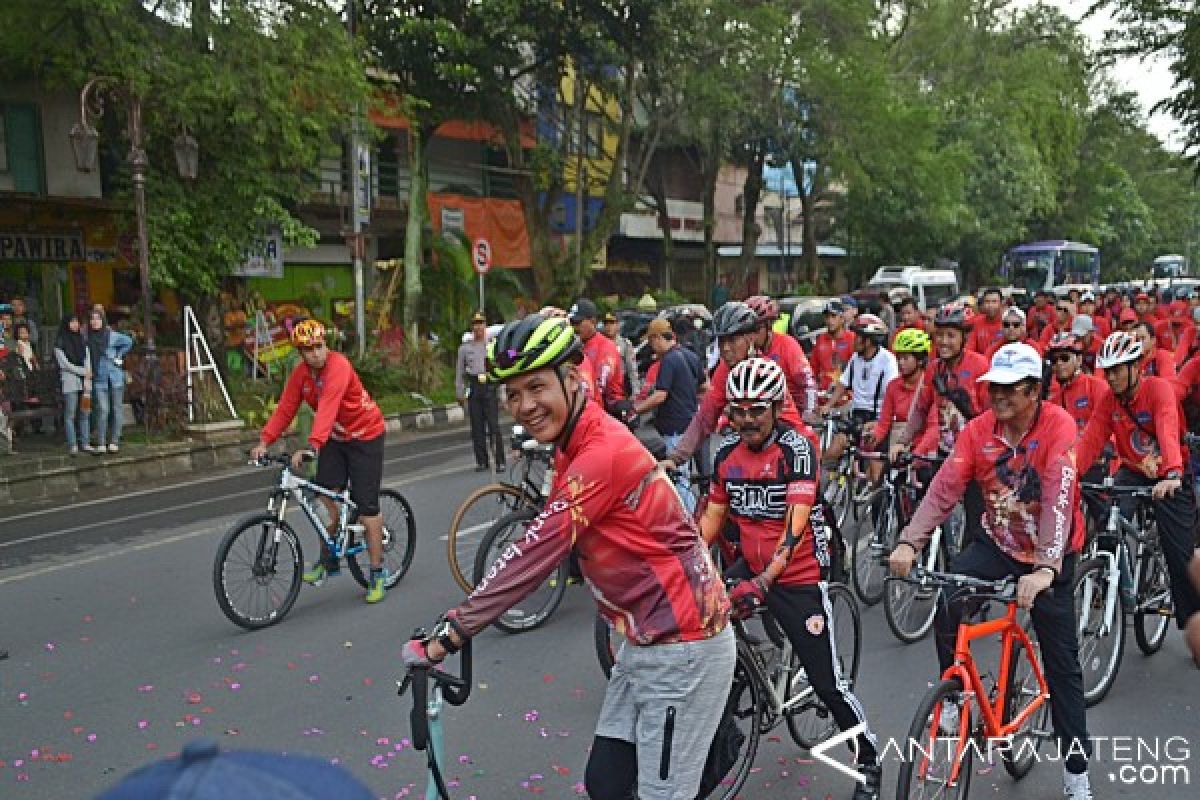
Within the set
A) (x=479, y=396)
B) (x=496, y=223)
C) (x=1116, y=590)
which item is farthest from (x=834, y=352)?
(x=496, y=223)

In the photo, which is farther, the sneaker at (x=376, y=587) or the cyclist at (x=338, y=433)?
the sneaker at (x=376, y=587)

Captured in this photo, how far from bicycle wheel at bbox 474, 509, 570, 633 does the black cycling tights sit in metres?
3.28

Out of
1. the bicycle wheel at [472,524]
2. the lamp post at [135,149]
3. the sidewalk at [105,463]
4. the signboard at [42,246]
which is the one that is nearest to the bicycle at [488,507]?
the bicycle wheel at [472,524]

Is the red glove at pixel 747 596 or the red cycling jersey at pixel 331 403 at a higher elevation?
the red cycling jersey at pixel 331 403

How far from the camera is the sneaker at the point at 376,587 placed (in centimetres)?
716

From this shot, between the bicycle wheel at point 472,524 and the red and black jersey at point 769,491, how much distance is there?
265 cm

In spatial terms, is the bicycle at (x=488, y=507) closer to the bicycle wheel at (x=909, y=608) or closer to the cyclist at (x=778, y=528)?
the bicycle wheel at (x=909, y=608)

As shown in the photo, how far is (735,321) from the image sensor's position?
21.5ft

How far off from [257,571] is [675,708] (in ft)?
14.1

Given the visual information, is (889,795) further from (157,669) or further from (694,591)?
(157,669)

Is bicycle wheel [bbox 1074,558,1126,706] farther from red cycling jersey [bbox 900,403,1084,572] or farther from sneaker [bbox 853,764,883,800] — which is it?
sneaker [bbox 853,764,883,800]

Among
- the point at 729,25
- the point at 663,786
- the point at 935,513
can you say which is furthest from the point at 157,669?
the point at 729,25

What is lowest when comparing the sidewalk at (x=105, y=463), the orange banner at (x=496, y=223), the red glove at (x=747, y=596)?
the sidewalk at (x=105, y=463)

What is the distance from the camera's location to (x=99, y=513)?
1074cm
